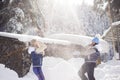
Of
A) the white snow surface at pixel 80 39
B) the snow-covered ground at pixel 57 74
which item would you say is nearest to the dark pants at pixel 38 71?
the snow-covered ground at pixel 57 74

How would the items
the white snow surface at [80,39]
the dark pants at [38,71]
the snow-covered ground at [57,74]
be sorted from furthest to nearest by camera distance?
the white snow surface at [80,39]
the snow-covered ground at [57,74]
the dark pants at [38,71]

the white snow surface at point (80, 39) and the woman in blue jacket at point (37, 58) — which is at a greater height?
the woman in blue jacket at point (37, 58)

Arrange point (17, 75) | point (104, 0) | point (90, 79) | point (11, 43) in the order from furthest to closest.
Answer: point (104, 0) → point (11, 43) → point (17, 75) → point (90, 79)

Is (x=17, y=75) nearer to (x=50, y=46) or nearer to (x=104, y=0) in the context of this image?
(x=50, y=46)

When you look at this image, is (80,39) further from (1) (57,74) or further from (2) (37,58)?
(2) (37,58)

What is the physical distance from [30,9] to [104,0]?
8.11 meters

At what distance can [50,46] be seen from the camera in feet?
45.6

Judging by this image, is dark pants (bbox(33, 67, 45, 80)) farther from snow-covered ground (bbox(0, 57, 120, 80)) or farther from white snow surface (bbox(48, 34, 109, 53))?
white snow surface (bbox(48, 34, 109, 53))

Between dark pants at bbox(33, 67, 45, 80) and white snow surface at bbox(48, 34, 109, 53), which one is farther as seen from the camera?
white snow surface at bbox(48, 34, 109, 53)

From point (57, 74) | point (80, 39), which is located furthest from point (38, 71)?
point (80, 39)

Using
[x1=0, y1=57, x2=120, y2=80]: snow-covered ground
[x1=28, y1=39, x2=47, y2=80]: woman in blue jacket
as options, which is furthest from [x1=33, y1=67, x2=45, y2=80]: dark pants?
[x1=0, y1=57, x2=120, y2=80]: snow-covered ground

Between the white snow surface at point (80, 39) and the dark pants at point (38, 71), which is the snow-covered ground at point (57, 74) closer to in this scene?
the dark pants at point (38, 71)

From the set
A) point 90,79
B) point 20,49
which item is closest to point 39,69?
point 90,79

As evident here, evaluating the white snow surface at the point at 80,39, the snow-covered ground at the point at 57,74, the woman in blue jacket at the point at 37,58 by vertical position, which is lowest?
the white snow surface at the point at 80,39
